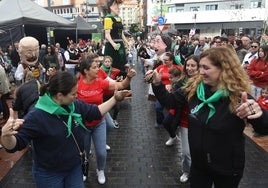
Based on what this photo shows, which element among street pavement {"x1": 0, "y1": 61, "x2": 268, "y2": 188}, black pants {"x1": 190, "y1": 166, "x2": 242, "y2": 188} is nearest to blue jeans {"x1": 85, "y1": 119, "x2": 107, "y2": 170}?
street pavement {"x1": 0, "y1": 61, "x2": 268, "y2": 188}

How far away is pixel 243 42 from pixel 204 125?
8776 mm

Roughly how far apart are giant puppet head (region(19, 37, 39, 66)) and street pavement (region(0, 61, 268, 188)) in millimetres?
1971

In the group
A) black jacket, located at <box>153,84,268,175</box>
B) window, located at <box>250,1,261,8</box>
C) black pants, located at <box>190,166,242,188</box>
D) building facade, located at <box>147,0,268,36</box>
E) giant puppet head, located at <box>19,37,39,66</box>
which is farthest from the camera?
window, located at <box>250,1,261,8</box>

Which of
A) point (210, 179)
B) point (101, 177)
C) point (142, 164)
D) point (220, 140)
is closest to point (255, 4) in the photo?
point (142, 164)

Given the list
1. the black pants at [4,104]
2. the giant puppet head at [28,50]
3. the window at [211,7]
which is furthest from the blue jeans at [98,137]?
the window at [211,7]

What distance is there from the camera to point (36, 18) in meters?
10.2

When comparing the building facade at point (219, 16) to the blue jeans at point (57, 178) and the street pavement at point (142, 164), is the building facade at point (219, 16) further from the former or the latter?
the blue jeans at point (57, 178)

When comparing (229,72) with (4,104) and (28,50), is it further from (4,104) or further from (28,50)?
(4,104)

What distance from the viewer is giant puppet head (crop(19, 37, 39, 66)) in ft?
11.5

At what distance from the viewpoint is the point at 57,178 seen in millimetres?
2707

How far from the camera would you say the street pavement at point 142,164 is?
14.3 feet

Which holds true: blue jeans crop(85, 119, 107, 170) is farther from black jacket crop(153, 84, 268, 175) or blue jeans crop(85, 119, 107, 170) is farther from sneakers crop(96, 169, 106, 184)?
black jacket crop(153, 84, 268, 175)

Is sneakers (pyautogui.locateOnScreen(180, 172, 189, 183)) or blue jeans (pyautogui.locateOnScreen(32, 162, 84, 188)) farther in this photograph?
sneakers (pyautogui.locateOnScreen(180, 172, 189, 183))

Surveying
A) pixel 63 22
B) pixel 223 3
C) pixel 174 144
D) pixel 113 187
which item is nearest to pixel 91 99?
pixel 113 187
